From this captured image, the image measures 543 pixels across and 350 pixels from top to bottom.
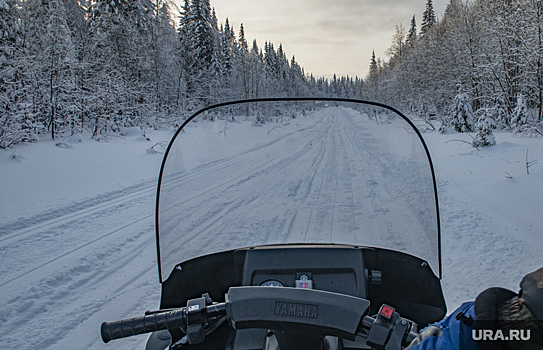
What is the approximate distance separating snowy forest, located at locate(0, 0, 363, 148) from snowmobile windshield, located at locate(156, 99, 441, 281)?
6756 millimetres

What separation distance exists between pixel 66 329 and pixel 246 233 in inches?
76.5

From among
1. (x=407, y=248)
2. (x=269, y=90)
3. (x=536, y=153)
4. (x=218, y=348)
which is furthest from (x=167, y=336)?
(x=269, y=90)

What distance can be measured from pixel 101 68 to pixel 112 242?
18.1 meters

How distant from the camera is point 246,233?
5.90 ft

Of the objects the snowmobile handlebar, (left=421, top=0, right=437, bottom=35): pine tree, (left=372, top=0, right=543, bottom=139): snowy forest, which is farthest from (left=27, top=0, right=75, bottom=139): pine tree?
(left=421, top=0, right=437, bottom=35): pine tree

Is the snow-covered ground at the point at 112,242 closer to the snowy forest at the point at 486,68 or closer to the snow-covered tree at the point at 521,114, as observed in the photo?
the snowy forest at the point at 486,68

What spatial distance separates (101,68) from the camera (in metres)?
18.4

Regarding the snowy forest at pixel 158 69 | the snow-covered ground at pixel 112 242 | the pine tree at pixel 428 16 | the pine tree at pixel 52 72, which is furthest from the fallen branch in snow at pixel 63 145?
the pine tree at pixel 428 16

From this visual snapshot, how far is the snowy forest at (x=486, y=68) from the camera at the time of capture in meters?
11.3

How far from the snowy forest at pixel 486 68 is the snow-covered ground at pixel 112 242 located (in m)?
1.98

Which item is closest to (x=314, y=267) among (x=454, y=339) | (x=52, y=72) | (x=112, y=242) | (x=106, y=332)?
(x=454, y=339)

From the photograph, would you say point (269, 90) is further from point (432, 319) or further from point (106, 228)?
point (432, 319)

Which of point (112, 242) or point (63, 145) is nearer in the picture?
point (112, 242)

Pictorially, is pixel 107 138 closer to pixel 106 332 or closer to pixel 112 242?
pixel 112 242
